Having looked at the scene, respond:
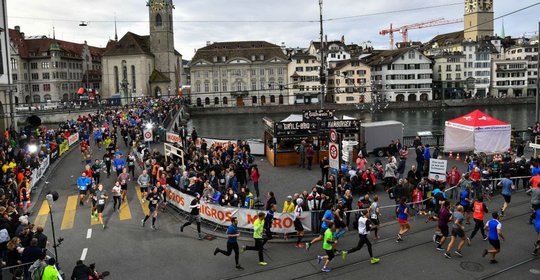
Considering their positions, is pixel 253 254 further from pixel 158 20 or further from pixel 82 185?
pixel 158 20

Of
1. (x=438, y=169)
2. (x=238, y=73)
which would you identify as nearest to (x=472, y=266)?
(x=438, y=169)

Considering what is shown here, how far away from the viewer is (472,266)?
11883 mm

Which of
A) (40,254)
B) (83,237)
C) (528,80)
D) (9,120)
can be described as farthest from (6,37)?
(528,80)

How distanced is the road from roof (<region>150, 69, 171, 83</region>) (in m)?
87.6

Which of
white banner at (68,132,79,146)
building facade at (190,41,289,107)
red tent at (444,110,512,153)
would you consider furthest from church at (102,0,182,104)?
red tent at (444,110,512,153)

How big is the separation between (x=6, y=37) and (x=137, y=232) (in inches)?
1053

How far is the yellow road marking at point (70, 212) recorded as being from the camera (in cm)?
1625

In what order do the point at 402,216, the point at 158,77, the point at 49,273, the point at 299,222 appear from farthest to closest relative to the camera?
the point at 158,77 < the point at 299,222 < the point at 402,216 < the point at 49,273

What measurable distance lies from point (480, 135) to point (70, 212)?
21.4m

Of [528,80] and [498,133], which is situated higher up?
[528,80]

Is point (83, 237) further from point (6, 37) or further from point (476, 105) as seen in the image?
point (476, 105)

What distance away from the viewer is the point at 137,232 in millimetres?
15438

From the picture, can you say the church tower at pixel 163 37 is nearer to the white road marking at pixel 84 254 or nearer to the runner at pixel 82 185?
the runner at pixel 82 185

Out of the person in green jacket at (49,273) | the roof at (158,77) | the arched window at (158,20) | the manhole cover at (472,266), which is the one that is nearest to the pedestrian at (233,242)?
the person in green jacket at (49,273)
